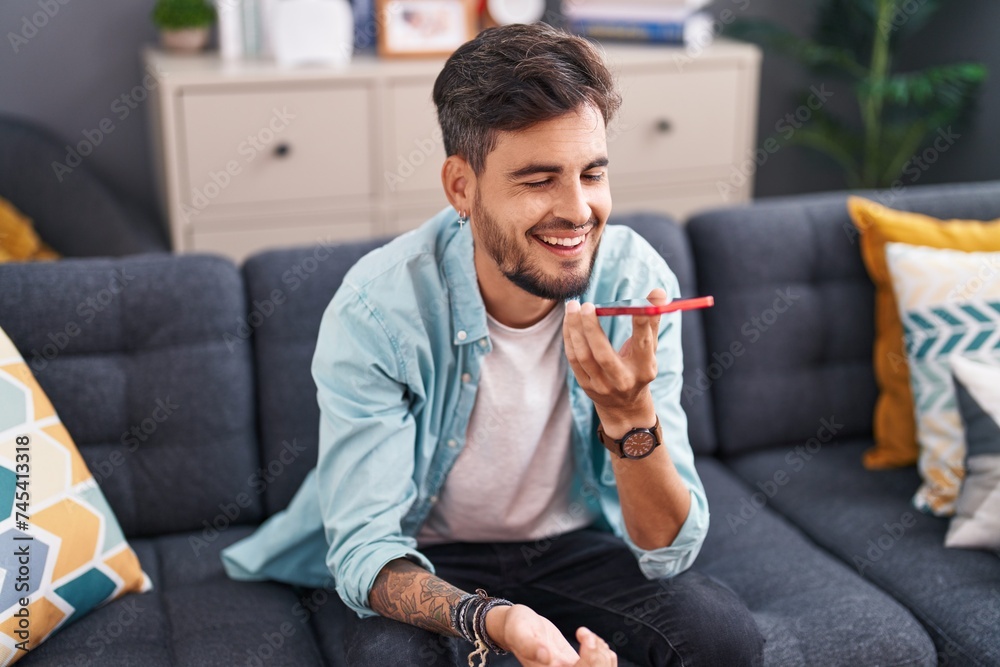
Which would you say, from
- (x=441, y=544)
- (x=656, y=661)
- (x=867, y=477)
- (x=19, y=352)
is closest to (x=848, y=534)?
(x=867, y=477)

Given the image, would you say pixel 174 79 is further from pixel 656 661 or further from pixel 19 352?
pixel 656 661

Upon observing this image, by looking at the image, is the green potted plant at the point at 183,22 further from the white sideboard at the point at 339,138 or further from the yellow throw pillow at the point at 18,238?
the yellow throw pillow at the point at 18,238

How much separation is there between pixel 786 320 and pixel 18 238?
1691 millimetres

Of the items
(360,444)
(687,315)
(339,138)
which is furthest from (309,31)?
(360,444)

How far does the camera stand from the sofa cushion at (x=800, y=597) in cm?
148

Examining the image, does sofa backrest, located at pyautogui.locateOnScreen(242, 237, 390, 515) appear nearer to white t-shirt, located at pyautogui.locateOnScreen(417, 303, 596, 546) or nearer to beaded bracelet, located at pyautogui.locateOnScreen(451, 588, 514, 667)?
white t-shirt, located at pyautogui.locateOnScreen(417, 303, 596, 546)

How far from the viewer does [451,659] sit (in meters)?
1.35

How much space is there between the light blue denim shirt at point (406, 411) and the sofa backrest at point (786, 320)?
14.2 inches

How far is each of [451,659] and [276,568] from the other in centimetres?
39

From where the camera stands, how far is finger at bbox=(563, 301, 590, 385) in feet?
4.13

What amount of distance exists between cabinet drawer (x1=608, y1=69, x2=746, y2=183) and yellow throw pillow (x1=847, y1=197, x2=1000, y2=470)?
91 centimetres

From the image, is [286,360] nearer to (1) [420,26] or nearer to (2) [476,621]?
(2) [476,621]

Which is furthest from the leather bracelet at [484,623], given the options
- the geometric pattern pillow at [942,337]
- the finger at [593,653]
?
the geometric pattern pillow at [942,337]

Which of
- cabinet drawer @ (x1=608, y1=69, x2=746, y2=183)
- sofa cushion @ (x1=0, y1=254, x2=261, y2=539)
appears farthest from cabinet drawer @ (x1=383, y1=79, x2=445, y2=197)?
sofa cushion @ (x1=0, y1=254, x2=261, y2=539)
